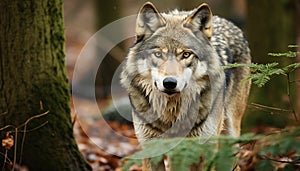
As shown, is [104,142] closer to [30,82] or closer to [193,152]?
[30,82]

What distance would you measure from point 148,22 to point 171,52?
15.3 inches

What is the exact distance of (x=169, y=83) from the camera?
14.3 feet

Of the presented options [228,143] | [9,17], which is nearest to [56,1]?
[9,17]

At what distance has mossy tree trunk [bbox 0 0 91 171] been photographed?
471 centimetres

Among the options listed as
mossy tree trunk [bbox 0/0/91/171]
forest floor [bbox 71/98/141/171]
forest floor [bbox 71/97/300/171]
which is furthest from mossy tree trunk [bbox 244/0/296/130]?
mossy tree trunk [bbox 0/0/91/171]

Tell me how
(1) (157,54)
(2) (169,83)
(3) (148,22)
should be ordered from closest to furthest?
(2) (169,83) < (1) (157,54) < (3) (148,22)

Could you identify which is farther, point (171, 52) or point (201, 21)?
point (201, 21)

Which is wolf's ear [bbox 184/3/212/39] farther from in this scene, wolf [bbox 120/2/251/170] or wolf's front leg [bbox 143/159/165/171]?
wolf's front leg [bbox 143/159/165/171]

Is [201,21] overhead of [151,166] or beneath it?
overhead

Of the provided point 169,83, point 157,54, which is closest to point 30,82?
point 157,54

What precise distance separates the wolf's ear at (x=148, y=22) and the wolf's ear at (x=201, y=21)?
241mm

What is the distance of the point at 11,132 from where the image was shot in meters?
4.61

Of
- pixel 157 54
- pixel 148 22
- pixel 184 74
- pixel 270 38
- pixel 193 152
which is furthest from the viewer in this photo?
pixel 270 38

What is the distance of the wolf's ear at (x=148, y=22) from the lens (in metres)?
4.70
